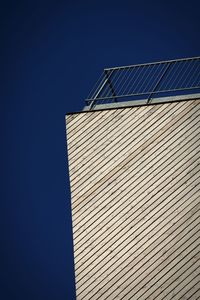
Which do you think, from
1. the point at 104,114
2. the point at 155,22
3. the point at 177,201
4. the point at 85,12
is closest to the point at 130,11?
the point at 155,22

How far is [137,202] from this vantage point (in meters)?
11.9

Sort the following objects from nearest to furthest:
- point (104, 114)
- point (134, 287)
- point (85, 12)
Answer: point (134, 287)
point (104, 114)
point (85, 12)

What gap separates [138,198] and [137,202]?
9 cm

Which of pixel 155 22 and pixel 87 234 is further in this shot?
pixel 155 22

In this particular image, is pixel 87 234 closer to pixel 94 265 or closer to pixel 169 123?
pixel 94 265

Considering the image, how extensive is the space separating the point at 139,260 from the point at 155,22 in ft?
44.6

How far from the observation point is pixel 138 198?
1187cm

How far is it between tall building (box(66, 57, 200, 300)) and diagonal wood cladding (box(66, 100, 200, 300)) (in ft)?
0.06

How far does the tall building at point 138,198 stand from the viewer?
11430mm

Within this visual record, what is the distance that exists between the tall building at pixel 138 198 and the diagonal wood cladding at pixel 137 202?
20 millimetres

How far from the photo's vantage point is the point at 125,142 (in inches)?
480

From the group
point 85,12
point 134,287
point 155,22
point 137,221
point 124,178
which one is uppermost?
point 85,12

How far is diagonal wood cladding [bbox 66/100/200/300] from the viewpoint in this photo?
11.4 m

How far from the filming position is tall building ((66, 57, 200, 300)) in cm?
1143
